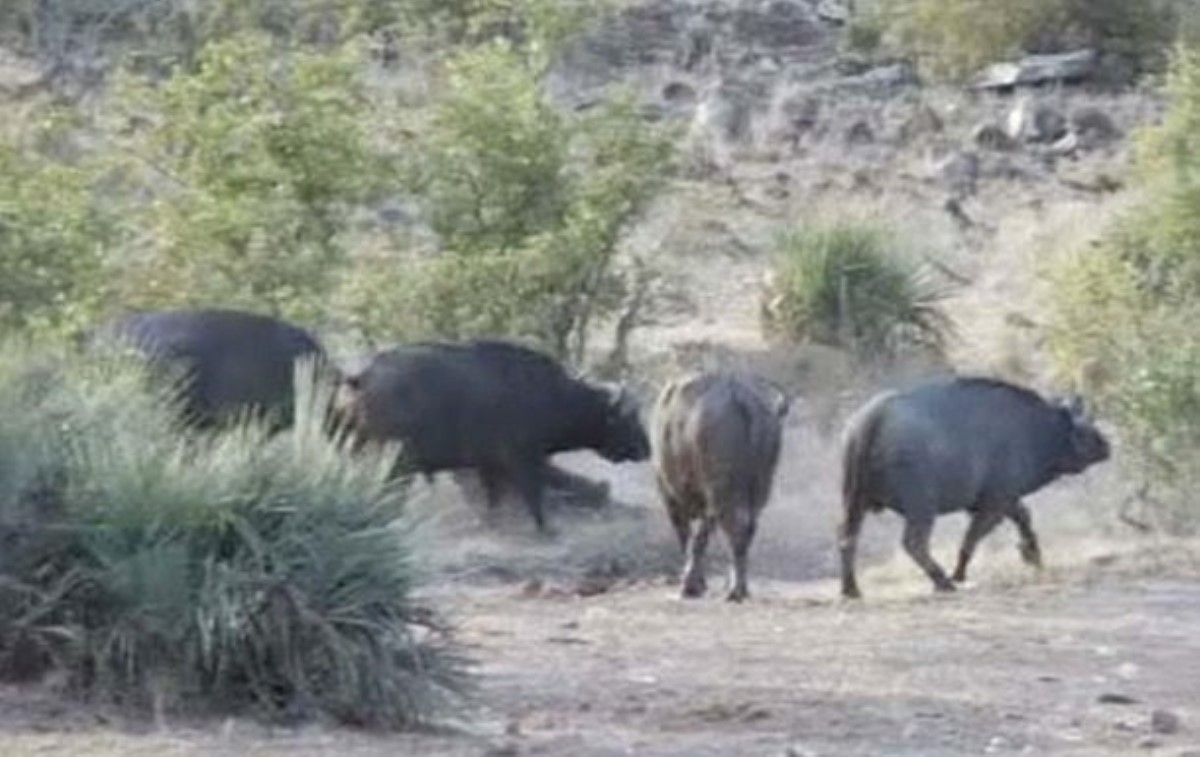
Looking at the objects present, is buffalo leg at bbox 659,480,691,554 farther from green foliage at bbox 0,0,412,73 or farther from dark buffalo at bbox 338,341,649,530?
green foliage at bbox 0,0,412,73

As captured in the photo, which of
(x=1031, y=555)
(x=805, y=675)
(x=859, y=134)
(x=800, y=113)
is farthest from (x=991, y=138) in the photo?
(x=805, y=675)

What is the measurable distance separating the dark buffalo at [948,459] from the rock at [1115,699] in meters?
5.18

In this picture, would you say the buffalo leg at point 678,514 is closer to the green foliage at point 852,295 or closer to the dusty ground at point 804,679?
the dusty ground at point 804,679

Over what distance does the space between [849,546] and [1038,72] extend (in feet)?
91.3

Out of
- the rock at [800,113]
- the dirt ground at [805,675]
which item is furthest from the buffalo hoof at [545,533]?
the rock at [800,113]

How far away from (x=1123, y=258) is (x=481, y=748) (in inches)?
779

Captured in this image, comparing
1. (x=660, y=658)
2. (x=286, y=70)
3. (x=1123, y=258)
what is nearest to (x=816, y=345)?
(x=1123, y=258)

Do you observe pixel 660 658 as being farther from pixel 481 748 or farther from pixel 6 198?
pixel 6 198

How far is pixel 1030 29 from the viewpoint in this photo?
49.7 metres

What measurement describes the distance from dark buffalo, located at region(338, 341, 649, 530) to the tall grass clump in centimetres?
921

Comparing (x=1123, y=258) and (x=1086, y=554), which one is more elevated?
(x=1123, y=258)

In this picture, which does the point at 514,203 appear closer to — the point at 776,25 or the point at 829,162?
the point at 829,162

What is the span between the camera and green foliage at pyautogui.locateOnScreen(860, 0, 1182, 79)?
4925cm

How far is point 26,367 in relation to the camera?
14.8 m
